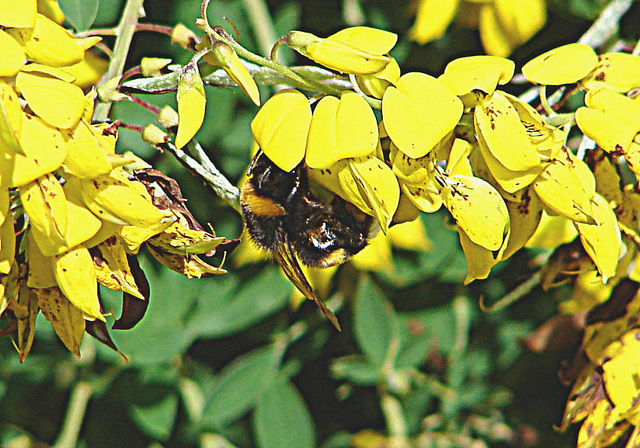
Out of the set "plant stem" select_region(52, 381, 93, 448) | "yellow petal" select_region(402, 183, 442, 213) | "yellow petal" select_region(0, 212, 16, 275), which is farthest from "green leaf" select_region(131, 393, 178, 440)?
"yellow petal" select_region(402, 183, 442, 213)

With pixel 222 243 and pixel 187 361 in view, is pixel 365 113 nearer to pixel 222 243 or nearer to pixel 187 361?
pixel 222 243

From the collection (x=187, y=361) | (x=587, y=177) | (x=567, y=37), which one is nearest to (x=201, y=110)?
(x=587, y=177)

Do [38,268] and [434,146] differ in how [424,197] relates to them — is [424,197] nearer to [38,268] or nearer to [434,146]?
[434,146]

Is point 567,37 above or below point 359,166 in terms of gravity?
below

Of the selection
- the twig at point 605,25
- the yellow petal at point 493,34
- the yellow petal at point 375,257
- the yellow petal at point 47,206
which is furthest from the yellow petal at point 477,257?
the yellow petal at point 493,34

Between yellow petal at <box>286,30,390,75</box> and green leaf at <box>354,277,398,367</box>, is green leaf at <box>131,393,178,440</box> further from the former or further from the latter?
yellow petal at <box>286,30,390,75</box>

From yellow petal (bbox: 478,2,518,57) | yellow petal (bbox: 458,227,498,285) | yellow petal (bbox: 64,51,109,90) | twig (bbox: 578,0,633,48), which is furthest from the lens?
yellow petal (bbox: 478,2,518,57)

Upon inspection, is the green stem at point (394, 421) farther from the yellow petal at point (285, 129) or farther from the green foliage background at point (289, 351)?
the yellow petal at point (285, 129)
